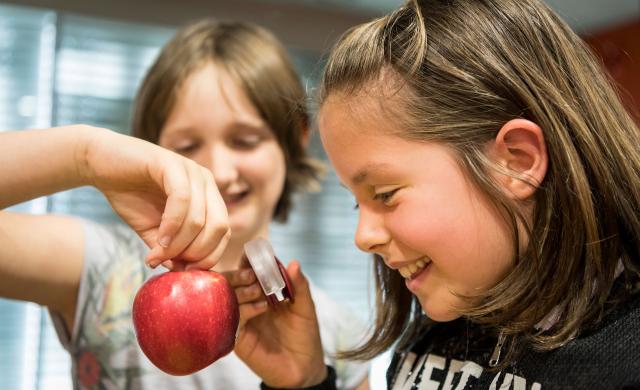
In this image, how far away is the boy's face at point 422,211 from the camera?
29.2 inches

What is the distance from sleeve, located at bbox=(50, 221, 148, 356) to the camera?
40.8 inches

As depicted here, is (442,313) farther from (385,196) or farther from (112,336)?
(112,336)

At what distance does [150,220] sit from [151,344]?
0.14 meters

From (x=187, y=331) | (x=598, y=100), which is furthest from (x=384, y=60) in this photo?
(x=187, y=331)

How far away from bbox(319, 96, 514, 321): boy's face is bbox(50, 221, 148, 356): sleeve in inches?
17.8

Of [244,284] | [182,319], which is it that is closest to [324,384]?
[244,284]

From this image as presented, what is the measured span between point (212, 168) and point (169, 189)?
18.9 inches

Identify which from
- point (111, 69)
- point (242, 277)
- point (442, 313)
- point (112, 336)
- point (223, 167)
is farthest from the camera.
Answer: point (111, 69)

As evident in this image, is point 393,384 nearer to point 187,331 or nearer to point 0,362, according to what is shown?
point 187,331

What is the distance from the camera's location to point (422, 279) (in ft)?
2.62

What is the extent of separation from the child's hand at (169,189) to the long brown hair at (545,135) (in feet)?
0.73

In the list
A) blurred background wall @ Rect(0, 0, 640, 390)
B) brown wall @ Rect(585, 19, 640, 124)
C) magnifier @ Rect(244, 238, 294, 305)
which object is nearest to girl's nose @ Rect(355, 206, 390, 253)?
magnifier @ Rect(244, 238, 294, 305)

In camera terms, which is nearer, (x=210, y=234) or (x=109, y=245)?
(x=210, y=234)

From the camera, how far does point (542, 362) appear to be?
2.35 ft
